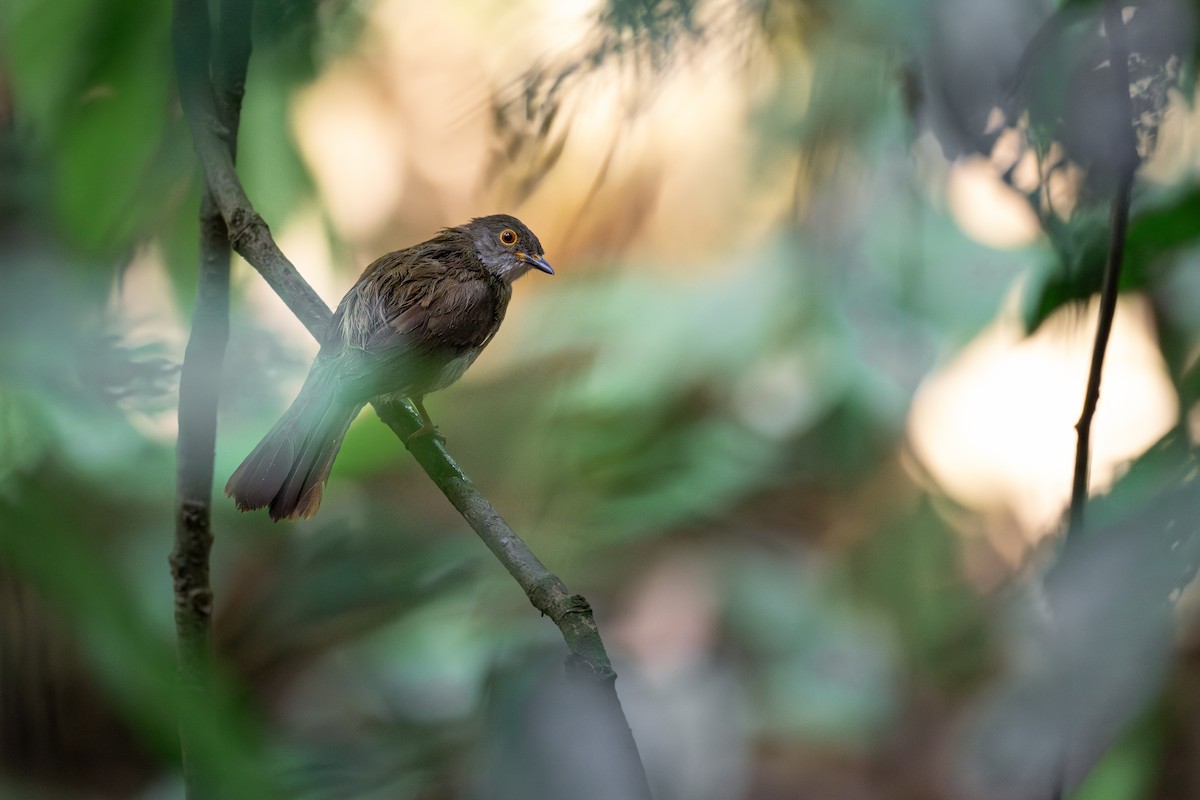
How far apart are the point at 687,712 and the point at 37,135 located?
1380 millimetres

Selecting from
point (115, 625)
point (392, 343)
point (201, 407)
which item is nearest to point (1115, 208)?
point (392, 343)

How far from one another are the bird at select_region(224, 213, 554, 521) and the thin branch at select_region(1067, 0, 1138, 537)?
52 centimetres

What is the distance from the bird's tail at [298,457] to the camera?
2.47 ft

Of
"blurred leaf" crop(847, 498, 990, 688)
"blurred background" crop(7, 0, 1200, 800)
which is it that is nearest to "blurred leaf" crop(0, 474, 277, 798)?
"blurred background" crop(7, 0, 1200, 800)

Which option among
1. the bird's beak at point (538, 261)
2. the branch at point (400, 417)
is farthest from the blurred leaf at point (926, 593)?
the branch at point (400, 417)

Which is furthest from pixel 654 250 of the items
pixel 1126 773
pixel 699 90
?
pixel 1126 773

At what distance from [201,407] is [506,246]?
1.31 feet

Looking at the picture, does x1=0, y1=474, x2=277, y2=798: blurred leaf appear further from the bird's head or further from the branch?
the bird's head

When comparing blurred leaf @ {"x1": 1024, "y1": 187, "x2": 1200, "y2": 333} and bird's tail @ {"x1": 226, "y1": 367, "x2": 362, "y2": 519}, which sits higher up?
bird's tail @ {"x1": 226, "y1": 367, "x2": 362, "y2": 519}

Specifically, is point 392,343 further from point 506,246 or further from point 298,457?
point 506,246

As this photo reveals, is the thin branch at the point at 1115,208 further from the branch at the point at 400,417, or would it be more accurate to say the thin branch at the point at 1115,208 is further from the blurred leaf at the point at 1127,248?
the branch at the point at 400,417

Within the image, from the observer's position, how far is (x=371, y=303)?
99 centimetres

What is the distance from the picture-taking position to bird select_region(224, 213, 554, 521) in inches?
30.6

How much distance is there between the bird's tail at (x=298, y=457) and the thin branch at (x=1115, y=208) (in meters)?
0.57
